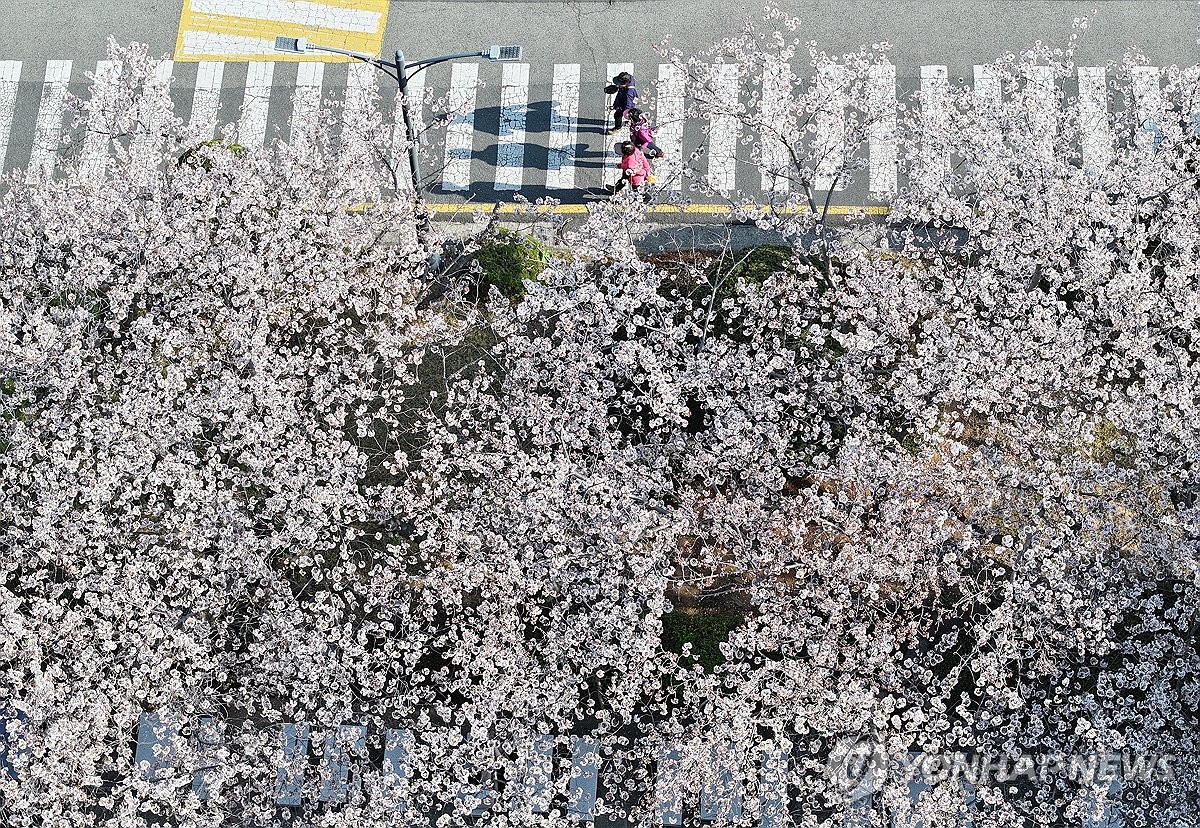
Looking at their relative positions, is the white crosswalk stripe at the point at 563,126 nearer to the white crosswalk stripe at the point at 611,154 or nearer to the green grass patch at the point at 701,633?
the white crosswalk stripe at the point at 611,154

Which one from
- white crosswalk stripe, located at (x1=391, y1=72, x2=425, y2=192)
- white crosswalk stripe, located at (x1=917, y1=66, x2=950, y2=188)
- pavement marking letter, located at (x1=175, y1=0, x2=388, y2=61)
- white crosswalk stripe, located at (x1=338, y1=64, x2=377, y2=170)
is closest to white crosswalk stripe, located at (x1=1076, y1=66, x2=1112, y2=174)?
white crosswalk stripe, located at (x1=917, y1=66, x2=950, y2=188)

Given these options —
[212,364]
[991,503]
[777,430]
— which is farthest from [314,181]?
[991,503]

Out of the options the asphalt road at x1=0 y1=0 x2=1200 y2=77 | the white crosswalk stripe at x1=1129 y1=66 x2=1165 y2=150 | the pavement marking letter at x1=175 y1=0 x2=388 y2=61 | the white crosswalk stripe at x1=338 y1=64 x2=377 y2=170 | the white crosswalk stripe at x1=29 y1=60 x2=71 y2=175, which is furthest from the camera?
the pavement marking letter at x1=175 y1=0 x2=388 y2=61

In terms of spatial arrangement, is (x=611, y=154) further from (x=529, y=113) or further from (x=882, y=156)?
(x=882, y=156)
